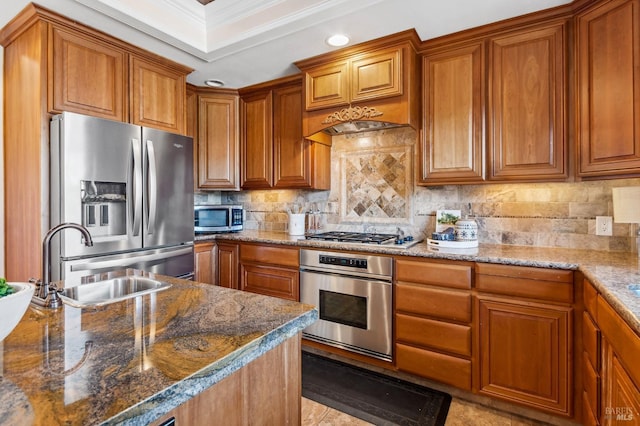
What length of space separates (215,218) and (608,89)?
3.12 m

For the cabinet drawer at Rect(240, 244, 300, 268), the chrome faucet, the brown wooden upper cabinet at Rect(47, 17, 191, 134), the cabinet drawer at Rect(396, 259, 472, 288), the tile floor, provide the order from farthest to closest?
the cabinet drawer at Rect(240, 244, 300, 268)
the brown wooden upper cabinet at Rect(47, 17, 191, 134)
the cabinet drawer at Rect(396, 259, 472, 288)
the tile floor
the chrome faucet

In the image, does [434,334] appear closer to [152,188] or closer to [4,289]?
[4,289]

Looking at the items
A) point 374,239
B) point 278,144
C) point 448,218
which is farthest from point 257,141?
point 448,218

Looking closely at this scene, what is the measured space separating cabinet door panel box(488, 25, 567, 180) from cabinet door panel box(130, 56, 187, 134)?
2.46 meters

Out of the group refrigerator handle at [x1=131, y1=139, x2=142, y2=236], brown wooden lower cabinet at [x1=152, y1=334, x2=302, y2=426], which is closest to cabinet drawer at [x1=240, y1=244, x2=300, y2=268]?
refrigerator handle at [x1=131, y1=139, x2=142, y2=236]

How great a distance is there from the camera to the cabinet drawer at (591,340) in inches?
58.6

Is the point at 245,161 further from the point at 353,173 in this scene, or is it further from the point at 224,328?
the point at 224,328

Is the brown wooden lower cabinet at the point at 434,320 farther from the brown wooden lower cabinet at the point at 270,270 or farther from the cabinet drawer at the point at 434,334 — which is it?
the brown wooden lower cabinet at the point at 270,270

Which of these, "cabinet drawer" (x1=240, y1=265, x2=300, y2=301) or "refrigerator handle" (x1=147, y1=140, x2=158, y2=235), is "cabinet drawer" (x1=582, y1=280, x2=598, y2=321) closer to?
"cabinet drawer" (x1=240, y1=265, x2=300, y2=301)

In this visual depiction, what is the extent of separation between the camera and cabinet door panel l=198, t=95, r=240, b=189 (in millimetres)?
3389

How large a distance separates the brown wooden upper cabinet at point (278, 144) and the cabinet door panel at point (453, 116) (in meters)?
0.99

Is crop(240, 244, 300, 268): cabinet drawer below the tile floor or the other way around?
the other way around

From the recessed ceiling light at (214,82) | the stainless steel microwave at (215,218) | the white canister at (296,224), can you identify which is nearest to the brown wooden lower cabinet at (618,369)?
the white canister at (296,224)

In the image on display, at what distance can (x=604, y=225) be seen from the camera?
2.13 meters
